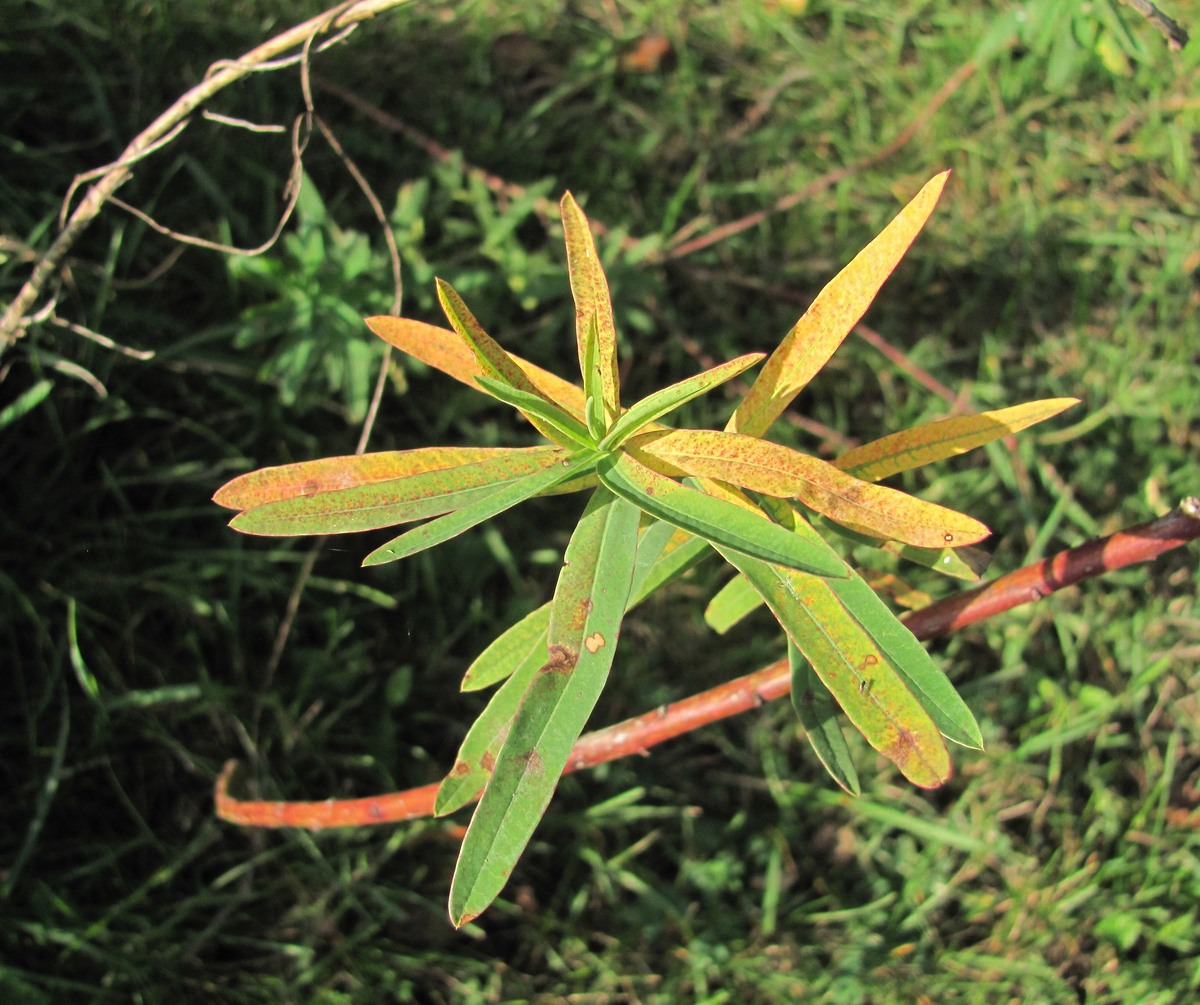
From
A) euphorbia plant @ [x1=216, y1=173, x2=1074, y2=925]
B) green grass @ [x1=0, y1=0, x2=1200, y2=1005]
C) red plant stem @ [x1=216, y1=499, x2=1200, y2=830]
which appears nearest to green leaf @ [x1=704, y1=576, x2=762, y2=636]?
red plant stem @ [x1=216, y1=499, x2=1200, y2=830]

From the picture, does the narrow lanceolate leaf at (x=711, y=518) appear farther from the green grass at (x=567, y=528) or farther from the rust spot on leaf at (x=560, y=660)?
the green grass at (x=567, y=528)

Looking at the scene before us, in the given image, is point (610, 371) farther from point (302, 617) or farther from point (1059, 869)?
point (1059, 869)

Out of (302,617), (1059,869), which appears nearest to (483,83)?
(302,617)

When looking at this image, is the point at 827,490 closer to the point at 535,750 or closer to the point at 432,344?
the point at 535,750

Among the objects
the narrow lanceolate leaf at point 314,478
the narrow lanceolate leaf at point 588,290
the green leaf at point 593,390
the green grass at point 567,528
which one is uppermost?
the narrow lanceolate leaf at point 588,290

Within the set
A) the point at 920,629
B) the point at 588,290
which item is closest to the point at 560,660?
the point at 588,290

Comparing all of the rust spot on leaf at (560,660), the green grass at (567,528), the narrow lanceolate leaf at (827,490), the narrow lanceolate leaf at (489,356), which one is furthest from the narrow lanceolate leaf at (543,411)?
the green grass at (567,528)
